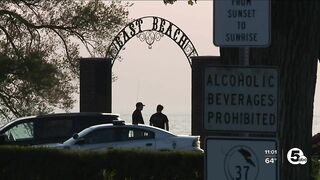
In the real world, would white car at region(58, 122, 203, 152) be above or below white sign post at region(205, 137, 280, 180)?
below

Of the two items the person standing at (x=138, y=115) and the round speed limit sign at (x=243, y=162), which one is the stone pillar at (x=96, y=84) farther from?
the round speed limit sign at (x=243, y=162)

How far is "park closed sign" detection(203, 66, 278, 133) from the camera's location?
8531 millimetres

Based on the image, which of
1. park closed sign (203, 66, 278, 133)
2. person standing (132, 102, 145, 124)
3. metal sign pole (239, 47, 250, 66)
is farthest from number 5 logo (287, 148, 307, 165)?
person standing (132, 102, 145, 124)

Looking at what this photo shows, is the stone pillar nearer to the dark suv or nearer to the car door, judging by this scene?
the dark suv

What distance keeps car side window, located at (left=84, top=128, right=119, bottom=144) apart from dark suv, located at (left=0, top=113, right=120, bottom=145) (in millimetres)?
1641

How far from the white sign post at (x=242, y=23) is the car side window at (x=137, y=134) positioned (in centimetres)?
1886

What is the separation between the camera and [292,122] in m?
10.4

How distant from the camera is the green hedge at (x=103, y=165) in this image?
17844mm

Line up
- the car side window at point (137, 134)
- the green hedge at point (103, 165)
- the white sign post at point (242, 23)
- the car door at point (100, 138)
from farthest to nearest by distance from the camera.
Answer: the car side window at point (137, 134) < the car door at point (100, 138) < the green hedge at point (103, 165) < the white sign post at point (242, 23)

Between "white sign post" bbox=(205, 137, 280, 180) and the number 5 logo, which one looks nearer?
"white sign post" bbox=(205, 137, 280, 180)

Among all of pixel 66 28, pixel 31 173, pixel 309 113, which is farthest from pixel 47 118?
pixel 309 113

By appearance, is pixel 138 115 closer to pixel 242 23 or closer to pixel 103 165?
pixel 103 165

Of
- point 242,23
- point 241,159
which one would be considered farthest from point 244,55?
point 241,159

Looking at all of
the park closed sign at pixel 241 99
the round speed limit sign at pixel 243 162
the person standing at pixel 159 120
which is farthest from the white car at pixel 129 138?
the round speed limit sign at pixel 243 162
